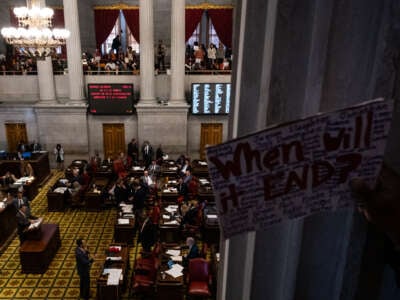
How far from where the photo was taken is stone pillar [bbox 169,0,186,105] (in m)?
14.9

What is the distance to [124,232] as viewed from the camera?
9.65 meters

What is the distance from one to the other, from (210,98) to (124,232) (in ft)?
25.9

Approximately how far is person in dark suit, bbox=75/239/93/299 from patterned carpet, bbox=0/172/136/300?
29cm

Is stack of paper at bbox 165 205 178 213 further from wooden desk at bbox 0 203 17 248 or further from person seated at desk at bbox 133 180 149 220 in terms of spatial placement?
wooden desk at bbox 0 203 17 248

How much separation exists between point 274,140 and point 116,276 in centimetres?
657

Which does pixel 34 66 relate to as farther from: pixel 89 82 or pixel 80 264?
pixel 80 264

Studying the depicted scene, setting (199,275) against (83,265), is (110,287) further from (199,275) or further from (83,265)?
(199,275)


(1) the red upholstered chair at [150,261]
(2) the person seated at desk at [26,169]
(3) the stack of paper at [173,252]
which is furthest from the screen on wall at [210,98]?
(1) the red upholstered chair at [150,261]

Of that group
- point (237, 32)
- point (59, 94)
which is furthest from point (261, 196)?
point (59, 94)

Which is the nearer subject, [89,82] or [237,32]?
[237,32]

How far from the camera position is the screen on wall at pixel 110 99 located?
1546 cm

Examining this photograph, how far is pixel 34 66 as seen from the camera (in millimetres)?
16578

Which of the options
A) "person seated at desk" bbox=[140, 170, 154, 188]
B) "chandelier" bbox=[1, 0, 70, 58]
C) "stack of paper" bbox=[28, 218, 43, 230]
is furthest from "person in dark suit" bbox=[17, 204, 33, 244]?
"chandelier" bbox=[1, 0, 70, 58]

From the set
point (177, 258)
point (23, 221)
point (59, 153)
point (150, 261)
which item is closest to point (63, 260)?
point (23, 221)
